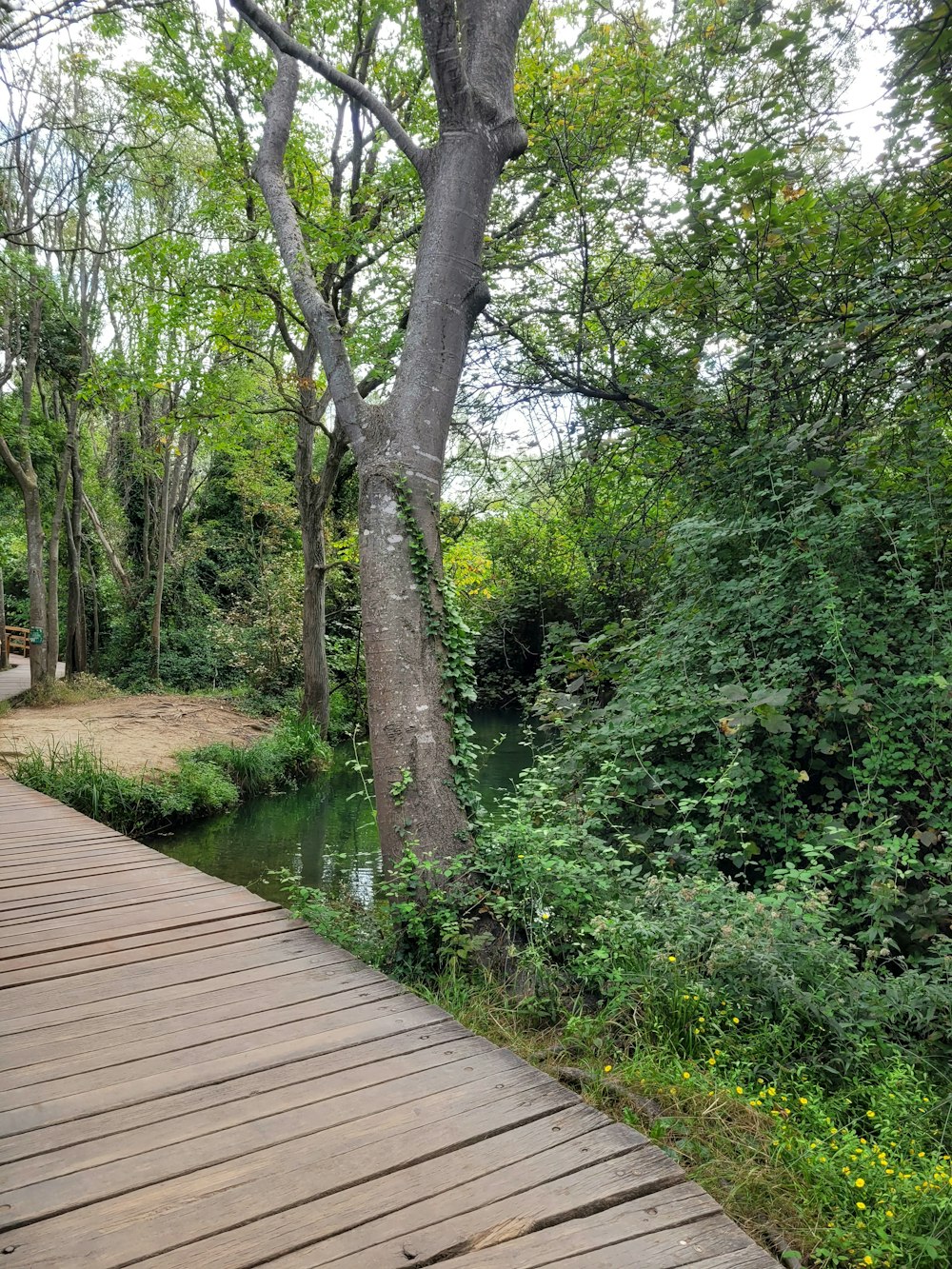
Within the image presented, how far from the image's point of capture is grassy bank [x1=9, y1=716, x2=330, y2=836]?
8705 mm

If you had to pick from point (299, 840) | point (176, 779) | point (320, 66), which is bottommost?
point (299, 840)

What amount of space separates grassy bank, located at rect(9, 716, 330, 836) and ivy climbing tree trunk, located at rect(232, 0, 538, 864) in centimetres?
485

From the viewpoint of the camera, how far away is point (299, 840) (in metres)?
9.65

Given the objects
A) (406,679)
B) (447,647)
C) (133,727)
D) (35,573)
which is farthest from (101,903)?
(35,573)

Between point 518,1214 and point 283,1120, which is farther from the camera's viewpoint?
point 283,1120

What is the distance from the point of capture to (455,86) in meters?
4.76

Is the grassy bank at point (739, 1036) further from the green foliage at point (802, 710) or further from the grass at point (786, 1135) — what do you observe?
the green foliage at point (802, 710)

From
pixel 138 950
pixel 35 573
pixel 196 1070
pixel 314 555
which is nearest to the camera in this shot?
pixel 196 1070

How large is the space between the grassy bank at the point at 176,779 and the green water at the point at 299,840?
0.26 meters

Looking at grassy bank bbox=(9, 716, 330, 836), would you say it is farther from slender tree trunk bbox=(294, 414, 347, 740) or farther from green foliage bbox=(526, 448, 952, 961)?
green foliage bbox=(526, 448, 952, 961)

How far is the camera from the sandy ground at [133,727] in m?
10.5

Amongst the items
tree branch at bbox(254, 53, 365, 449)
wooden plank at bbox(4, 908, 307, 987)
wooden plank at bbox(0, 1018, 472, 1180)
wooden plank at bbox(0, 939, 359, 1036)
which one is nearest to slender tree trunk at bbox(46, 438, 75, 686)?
tree branch at bbox(254, 53, 365, 449)

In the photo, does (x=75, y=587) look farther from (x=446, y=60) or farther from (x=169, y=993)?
(x=169, y=993)

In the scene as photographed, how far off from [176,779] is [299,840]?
1.97m
